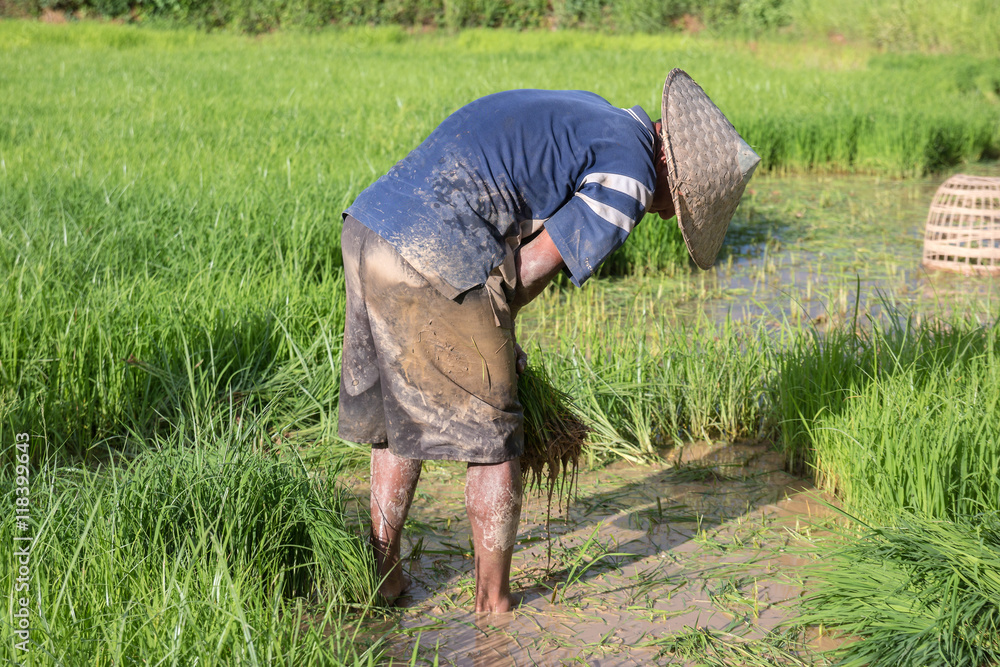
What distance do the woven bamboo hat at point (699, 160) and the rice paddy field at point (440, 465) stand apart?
0.75 metres

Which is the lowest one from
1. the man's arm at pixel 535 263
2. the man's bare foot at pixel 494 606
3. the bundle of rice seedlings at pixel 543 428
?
the man's bare foot at pixel 494 606

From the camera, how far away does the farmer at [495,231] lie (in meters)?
1.92

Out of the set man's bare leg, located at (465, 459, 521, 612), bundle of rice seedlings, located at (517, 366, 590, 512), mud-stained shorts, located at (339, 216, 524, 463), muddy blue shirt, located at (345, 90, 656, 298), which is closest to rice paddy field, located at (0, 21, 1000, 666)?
man's bare leg, located at (465, 459, 521, 612)

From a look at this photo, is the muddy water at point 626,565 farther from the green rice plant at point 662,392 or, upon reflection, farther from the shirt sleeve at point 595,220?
the shirt sleeve at point 595,220

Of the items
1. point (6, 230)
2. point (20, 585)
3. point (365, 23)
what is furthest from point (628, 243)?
point (365, 23)

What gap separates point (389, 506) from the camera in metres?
2.20

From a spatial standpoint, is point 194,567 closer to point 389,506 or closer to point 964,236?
point 389,506

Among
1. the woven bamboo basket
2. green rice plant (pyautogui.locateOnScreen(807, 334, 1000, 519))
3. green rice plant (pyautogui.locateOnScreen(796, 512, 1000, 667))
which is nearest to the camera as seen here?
green rice plant (pyautogui.locateOnScreen(796, 512, 1000, 667))

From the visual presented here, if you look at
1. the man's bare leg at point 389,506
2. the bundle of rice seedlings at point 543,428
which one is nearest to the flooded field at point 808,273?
the bundle of rice seedlings at point 543,428

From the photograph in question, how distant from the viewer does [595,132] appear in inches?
76.6

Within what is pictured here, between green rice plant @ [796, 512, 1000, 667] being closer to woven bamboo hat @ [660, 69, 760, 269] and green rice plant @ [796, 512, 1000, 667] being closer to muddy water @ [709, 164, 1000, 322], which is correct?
woven bamboo hat @ [660, 69, 760, 269]

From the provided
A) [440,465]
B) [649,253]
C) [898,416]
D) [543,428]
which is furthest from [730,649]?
[649,253]

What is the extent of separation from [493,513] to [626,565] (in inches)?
22.6

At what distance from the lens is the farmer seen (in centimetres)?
192
